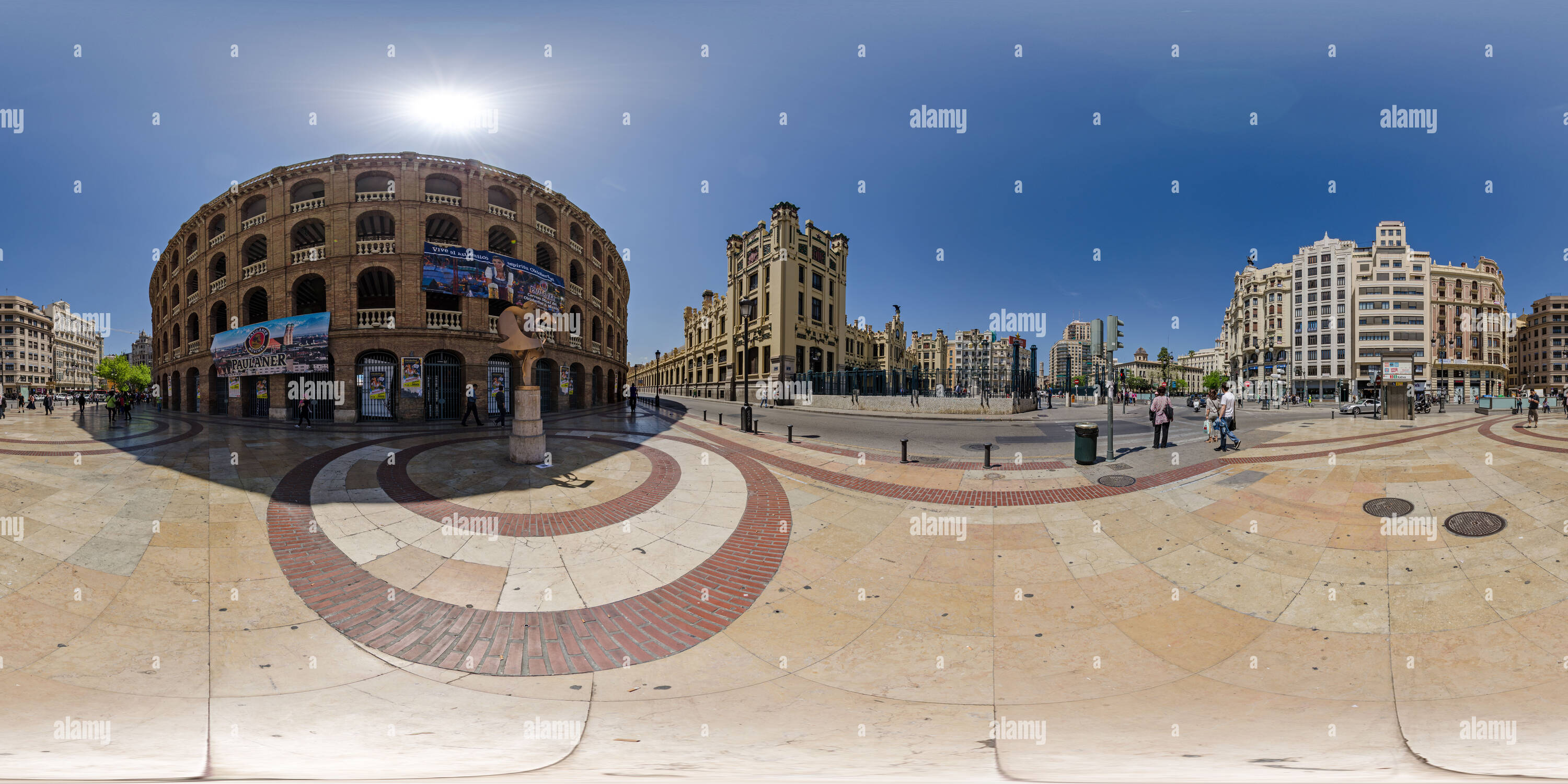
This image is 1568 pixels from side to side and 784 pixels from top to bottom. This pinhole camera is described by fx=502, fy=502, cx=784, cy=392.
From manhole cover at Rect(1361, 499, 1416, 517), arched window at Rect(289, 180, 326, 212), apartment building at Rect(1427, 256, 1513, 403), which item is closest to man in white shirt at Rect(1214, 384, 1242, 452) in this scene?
manhole cover at Rect(1361, 499, 1416, 517)

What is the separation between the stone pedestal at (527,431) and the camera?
33.0 feet

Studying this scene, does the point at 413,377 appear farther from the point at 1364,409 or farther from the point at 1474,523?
the point at 1364,409

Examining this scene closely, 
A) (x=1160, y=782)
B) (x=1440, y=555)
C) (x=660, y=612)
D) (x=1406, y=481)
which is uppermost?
(x=1406, y=481)

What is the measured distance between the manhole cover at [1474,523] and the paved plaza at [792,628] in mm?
50

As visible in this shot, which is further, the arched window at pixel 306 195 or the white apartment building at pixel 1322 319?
the white apartment building at pixel 1322 319

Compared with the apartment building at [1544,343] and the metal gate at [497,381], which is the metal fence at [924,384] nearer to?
the metal gate at [497,381]

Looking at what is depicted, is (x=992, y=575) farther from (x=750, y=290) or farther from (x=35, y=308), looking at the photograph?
(x=35, y=308)

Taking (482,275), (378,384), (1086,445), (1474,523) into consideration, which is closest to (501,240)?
(482,275)

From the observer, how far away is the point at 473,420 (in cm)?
2103

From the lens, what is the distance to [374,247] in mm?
21031

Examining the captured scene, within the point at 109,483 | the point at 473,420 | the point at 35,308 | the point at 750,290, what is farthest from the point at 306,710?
the point at 35,308

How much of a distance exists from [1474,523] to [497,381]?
27.2 metres

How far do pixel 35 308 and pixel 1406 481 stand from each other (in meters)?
157

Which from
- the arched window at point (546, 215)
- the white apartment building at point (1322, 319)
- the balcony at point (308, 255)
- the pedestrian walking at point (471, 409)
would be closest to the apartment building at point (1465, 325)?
the white apartment building at point (1322, 319)
